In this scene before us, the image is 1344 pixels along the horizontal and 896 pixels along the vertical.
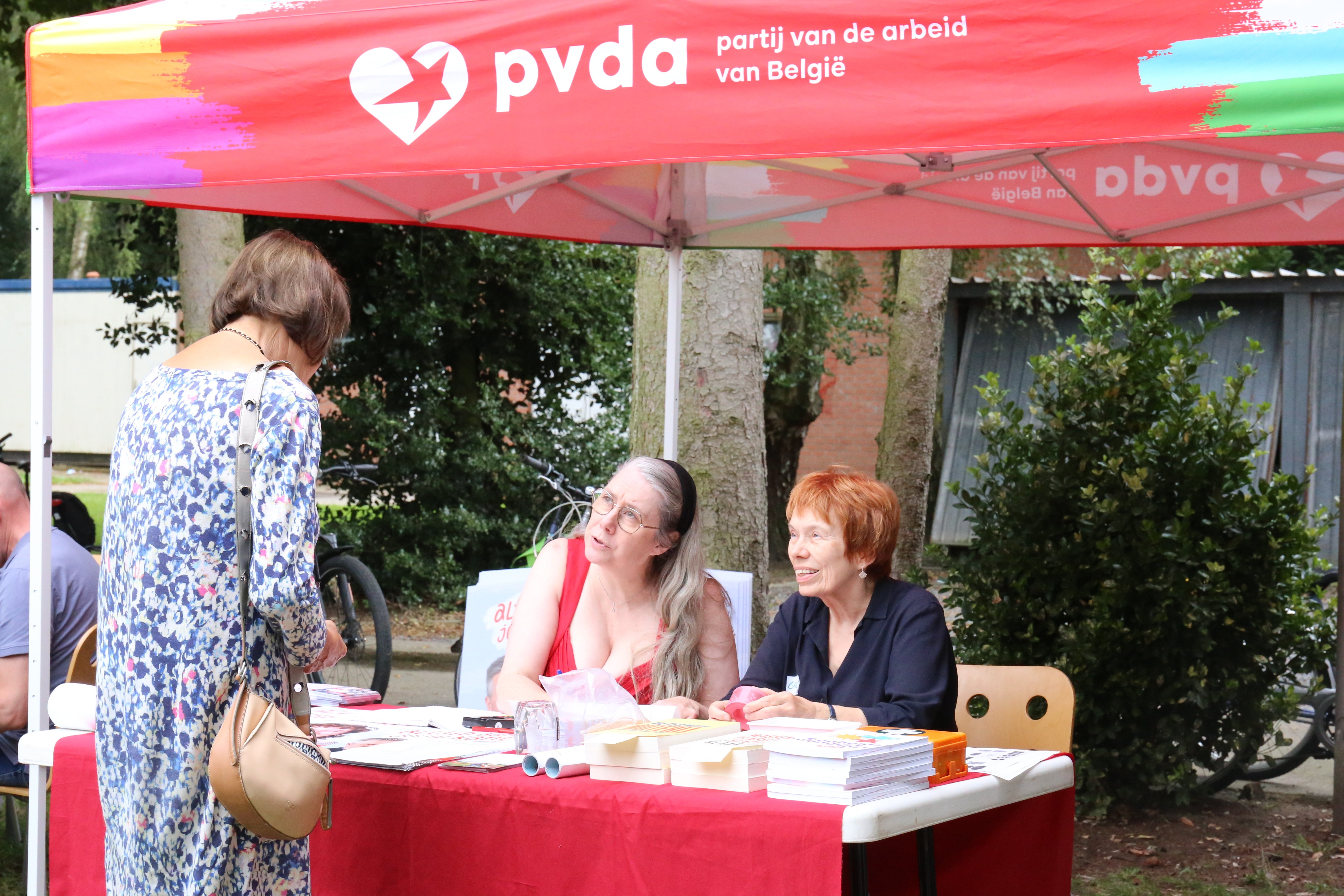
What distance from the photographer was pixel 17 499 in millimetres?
3861

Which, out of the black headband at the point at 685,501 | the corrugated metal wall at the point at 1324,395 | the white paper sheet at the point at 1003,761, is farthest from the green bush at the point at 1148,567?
the corrugated metal wall at the point at 1324,395

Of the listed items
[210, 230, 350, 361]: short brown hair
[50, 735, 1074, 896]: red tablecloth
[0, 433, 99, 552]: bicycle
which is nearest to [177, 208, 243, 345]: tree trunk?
[0, 433, 99, 552]: bicycle

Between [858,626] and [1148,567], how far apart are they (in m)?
2.18

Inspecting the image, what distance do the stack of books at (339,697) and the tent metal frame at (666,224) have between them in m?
0.63

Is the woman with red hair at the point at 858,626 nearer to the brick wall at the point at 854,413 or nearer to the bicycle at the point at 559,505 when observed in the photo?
the bicycle at the point at 559,505

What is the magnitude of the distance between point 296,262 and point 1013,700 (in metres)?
1.95

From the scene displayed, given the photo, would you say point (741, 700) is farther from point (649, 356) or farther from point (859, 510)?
point (649, 356)

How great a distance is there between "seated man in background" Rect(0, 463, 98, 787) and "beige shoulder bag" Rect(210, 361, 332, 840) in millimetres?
1626

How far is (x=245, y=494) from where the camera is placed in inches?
84.4

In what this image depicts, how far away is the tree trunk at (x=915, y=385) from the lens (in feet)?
22.8

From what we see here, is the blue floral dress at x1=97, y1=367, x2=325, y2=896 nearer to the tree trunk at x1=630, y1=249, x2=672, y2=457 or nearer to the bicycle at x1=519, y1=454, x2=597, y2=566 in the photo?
the bicycle at x1=519, y1=454, x2=597, y2=566

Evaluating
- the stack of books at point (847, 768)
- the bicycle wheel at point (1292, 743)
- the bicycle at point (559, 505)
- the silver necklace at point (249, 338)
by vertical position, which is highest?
the silver necklace at point (249, 338)

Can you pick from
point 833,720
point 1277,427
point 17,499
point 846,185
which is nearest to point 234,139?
point 17,499

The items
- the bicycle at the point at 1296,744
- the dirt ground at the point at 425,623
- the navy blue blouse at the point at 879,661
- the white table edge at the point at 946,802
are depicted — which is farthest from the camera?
the dirt ground at the point at 425,623
